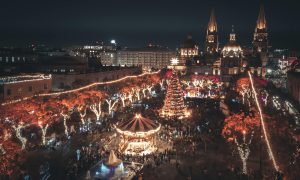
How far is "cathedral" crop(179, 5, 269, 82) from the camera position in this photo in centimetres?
8762

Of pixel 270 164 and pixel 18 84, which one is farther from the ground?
pixel 18 84

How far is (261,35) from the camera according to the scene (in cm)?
9419

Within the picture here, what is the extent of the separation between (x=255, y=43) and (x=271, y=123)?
79356mm

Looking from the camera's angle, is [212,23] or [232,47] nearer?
[232,47]

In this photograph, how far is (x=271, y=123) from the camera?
22969mm

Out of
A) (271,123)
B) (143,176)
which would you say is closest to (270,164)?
(271,123)

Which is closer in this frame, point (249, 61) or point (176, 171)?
point (176, 171)

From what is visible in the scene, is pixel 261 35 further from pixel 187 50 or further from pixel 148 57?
pixel 148 57

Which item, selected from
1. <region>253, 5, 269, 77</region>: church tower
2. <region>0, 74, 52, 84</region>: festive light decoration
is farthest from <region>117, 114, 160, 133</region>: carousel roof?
<region>253, 5, 269, 77</region>: church tower

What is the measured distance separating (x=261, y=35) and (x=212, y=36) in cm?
1445

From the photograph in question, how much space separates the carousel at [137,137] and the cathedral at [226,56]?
6081 cm

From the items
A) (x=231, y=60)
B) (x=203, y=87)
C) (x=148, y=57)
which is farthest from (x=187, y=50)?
(x=203, y=87)

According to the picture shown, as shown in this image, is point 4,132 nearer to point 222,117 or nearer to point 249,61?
point 222,117

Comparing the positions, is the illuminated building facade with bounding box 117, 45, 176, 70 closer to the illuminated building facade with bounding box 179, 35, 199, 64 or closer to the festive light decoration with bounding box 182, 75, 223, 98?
the illuminated building facade with bounding box 179, 35, 199, 64
